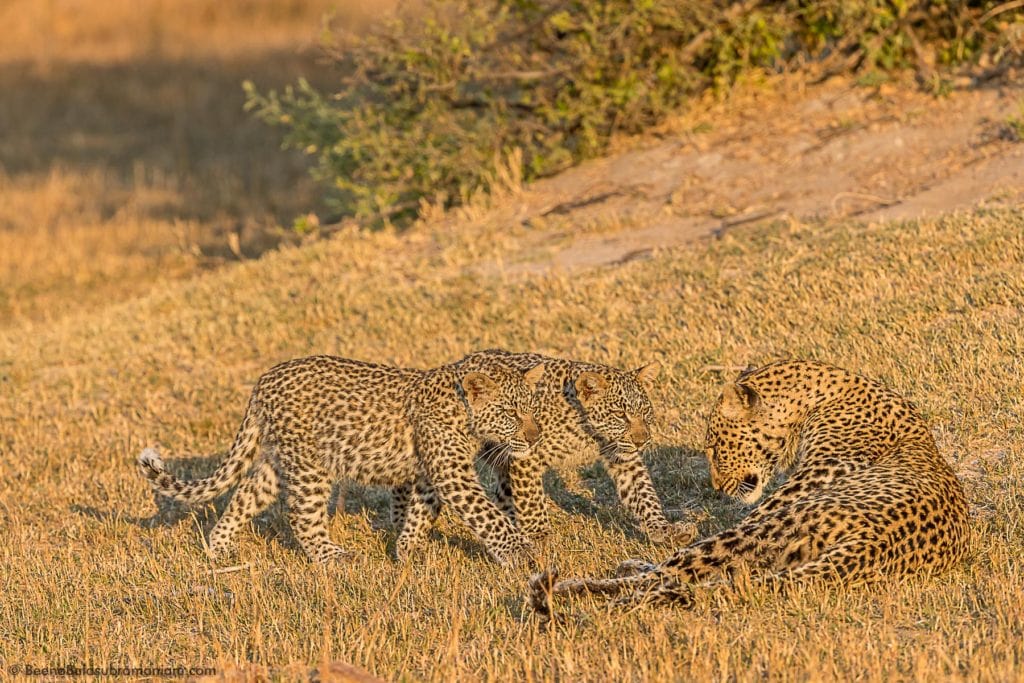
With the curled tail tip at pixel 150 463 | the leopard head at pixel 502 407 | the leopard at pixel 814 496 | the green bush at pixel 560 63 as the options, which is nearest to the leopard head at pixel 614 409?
the leopard head at pixel 502 407

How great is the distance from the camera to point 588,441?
830 cm

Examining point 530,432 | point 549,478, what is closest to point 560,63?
point 549,478

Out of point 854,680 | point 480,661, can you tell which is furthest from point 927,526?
point 480,661

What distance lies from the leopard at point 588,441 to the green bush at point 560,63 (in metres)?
7.08

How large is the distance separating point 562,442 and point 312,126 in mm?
10254

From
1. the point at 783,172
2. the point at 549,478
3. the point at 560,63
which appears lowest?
the point at 783,172

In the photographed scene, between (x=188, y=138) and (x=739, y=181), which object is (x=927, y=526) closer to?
(x=739, y=181)

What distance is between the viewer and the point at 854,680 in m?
5.62

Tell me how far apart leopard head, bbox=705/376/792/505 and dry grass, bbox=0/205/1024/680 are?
574 mm

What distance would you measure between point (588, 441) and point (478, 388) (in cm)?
77

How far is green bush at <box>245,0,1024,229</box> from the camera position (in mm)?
14734

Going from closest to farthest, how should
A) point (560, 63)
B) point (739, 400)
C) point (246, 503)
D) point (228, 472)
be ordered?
point (739, 400) → point (246, 503) → point (228, 472) → point (560, 63)

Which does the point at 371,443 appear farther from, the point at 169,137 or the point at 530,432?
the point at 169,137

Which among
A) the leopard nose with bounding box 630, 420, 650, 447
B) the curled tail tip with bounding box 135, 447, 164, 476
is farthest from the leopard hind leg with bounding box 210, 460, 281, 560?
the leopard nose with bounding box 630, 420, 650, 447
